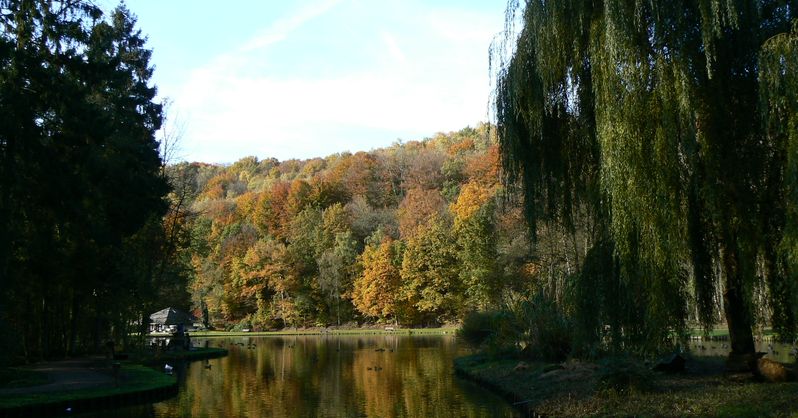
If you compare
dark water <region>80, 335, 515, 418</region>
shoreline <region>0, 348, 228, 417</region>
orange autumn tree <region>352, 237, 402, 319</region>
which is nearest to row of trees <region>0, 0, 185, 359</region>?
shoreline <region>0, 348, 228, 417</region>

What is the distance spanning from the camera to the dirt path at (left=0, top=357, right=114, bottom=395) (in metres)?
15.6

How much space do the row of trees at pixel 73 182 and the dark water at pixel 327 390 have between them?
4.60 meters

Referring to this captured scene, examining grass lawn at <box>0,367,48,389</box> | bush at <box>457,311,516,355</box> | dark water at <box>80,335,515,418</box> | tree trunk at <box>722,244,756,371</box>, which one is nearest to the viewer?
tree trunk at <box>722,244,756,371</box>

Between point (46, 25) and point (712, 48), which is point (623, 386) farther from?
point (46, 25)

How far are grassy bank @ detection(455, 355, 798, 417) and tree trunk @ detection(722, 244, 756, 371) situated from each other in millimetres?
285

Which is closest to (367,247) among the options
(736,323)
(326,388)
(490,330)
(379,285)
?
(379,285)

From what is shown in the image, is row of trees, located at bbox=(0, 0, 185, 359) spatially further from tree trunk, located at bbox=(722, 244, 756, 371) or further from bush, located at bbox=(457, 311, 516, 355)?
tree trunk, located at bbox=(722, 244, 756, 371)

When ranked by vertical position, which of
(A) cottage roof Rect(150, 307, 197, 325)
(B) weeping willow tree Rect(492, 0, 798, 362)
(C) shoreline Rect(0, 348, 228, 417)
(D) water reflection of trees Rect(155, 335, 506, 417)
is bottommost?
(D) water reflection of trees Rect(155, 335, 506, 417)

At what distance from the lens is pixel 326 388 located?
18625mm

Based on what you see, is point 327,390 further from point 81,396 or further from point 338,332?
point 338,332

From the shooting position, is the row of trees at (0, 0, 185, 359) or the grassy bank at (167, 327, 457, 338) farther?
the grassy bank at (167, 327, 457, 338)

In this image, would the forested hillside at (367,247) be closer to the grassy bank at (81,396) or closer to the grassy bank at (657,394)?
the grassy bank at (657,394)

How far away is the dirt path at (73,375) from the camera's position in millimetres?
15602

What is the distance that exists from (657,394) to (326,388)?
32.4ft
